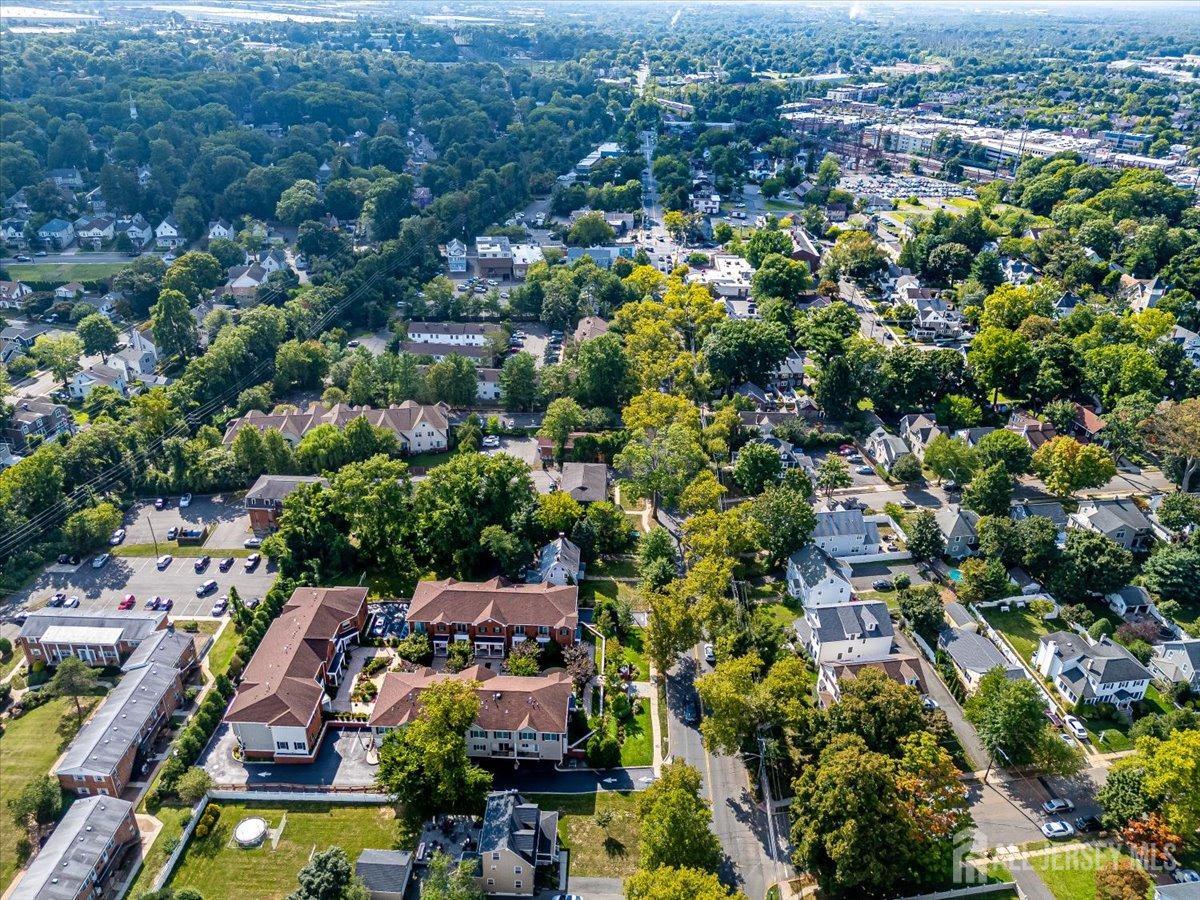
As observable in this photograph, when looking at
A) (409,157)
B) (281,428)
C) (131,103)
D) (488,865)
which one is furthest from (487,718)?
(131,103)

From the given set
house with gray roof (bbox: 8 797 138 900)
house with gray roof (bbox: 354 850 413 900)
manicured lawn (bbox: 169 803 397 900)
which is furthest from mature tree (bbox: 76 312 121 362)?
house with gray roof (bbox: 354 850 413 900)

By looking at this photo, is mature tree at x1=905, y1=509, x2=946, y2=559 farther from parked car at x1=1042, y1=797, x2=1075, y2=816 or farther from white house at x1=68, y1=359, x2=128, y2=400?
white house at x1=68, y1=359, x2=128, y2=400

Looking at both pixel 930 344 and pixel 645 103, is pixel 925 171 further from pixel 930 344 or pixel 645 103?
pixel 930 344

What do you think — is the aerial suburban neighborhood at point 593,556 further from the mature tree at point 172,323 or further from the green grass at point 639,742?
the mature tree at point 172,323

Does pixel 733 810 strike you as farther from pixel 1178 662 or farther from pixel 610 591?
pixel 1178 662

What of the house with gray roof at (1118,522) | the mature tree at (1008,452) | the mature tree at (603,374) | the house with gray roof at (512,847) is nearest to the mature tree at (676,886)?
the house with gray roof at (512,847)
